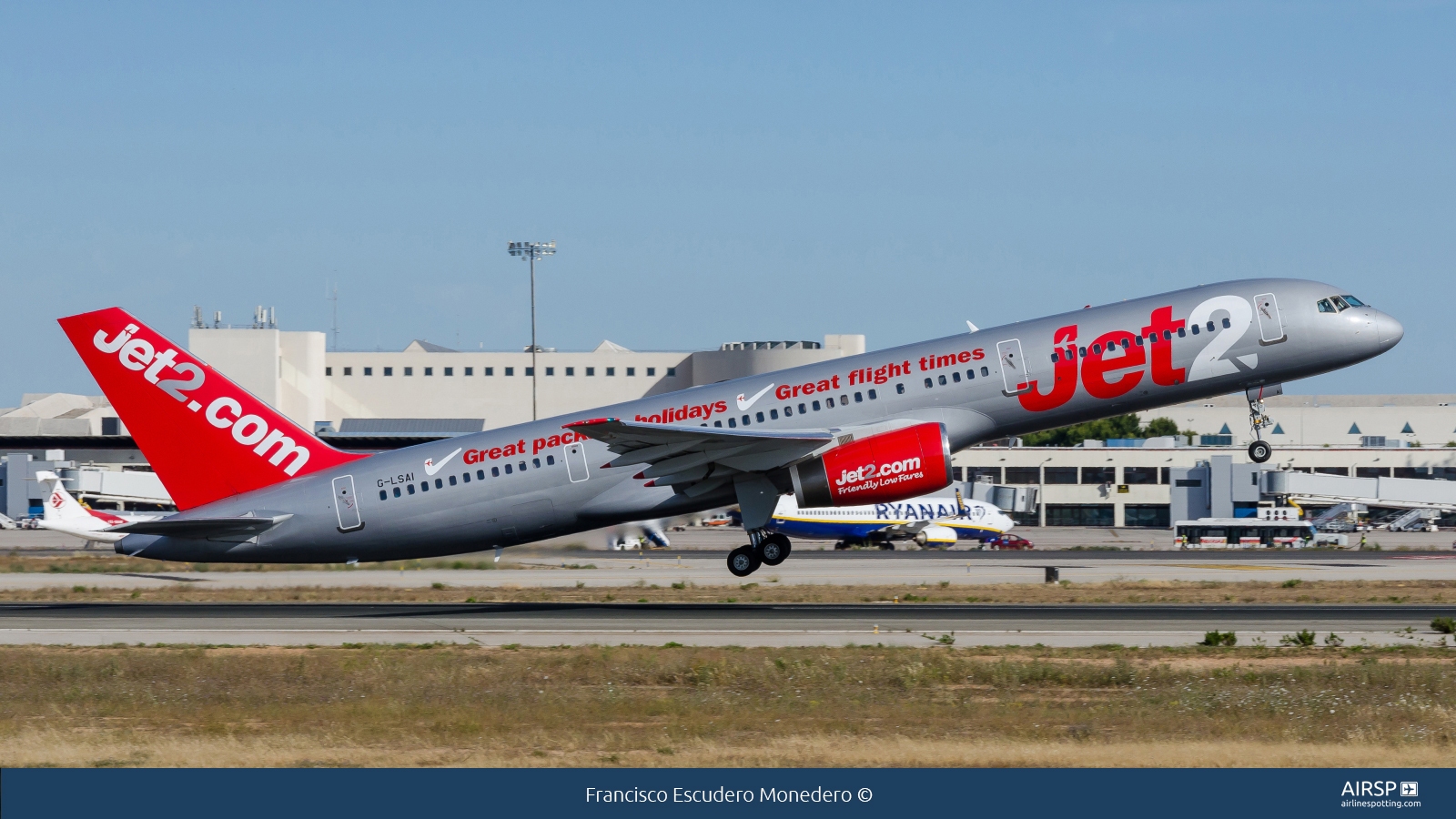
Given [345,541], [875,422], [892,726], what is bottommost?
[892,726]

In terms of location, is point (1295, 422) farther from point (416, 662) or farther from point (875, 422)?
point (416, 662)

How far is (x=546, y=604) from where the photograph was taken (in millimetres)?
41906

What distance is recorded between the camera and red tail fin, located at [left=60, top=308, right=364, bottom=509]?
1403 inches

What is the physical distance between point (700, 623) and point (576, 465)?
523cm

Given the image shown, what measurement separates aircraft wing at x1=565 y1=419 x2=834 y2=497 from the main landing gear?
1.96m

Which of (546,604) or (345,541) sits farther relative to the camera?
(546,604)

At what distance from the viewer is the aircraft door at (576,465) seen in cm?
3528

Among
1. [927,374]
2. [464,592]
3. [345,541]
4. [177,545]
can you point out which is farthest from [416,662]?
[464,592]

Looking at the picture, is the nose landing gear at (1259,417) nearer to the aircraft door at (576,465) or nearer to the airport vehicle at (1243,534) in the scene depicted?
the aircraft door at (576,465)

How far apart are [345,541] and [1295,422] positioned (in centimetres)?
14201

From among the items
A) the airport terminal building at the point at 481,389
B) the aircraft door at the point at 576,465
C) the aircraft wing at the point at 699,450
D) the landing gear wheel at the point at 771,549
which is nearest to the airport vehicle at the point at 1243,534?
the airport terminal building at the point at 481,389

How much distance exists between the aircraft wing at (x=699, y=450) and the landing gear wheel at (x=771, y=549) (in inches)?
81.4

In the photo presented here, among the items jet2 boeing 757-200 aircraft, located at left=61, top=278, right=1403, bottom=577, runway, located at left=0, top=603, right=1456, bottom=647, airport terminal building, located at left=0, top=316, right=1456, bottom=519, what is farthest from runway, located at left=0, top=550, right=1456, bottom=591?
airport terminal building, located at left=0, top=316, right=1456, bottom=519

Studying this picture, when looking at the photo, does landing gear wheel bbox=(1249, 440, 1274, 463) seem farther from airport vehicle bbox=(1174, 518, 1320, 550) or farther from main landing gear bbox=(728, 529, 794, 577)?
airport vehicle bbox=(1174, 518, 1320, 550)
